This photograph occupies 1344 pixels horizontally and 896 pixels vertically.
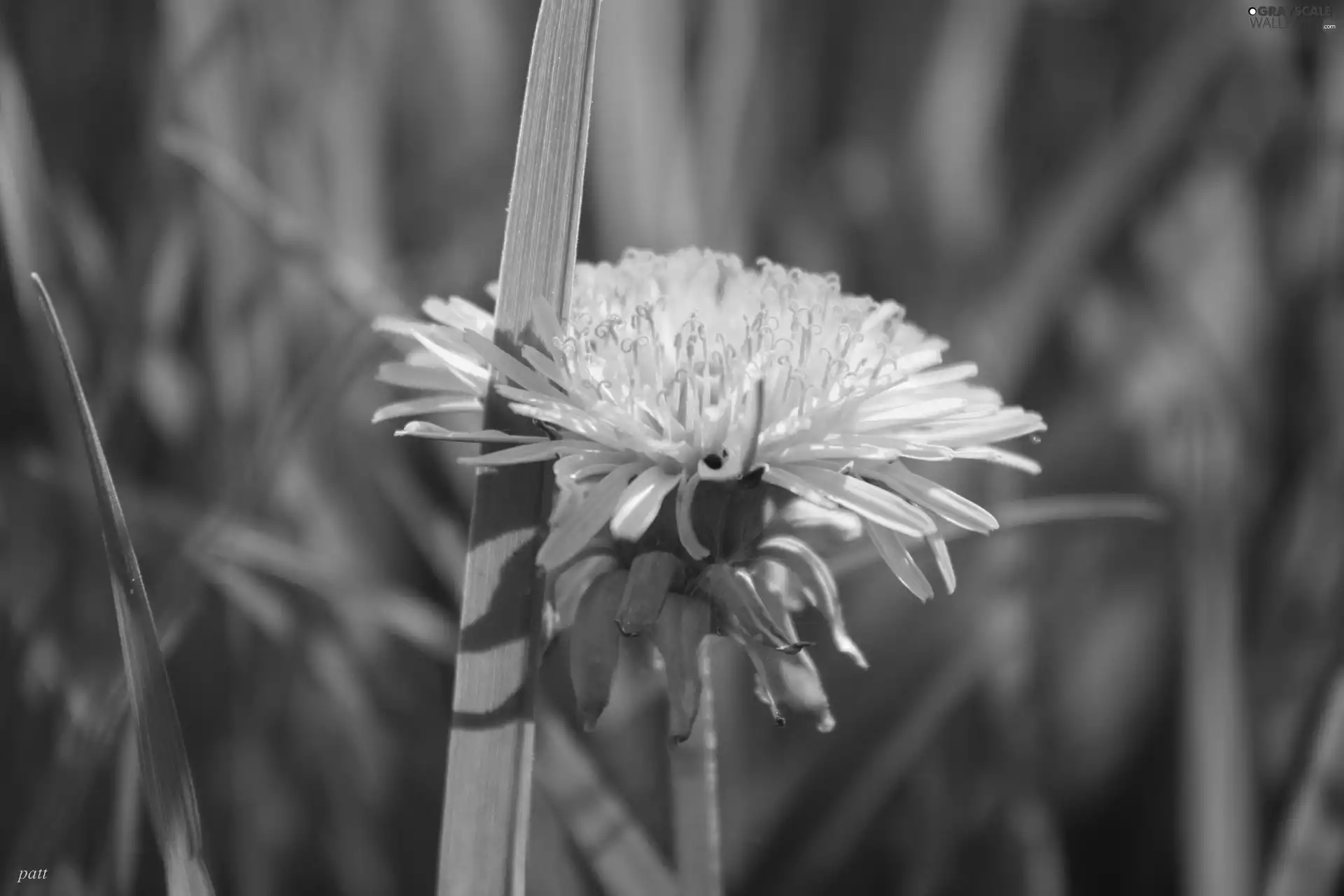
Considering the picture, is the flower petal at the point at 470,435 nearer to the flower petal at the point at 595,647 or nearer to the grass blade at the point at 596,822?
the flower petal at the point at 595,647

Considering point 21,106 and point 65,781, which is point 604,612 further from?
point 21,106

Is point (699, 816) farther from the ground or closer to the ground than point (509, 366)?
closer to the ground

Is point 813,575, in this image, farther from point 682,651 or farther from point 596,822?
point 596,822

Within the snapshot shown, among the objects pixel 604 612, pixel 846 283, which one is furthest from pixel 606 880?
pixel 846 283

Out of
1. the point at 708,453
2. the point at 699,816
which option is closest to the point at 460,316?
the point at 708,453

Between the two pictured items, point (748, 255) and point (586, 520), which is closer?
point (586, 520)

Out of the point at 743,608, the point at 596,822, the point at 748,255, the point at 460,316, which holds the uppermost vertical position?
the point at 748,255
